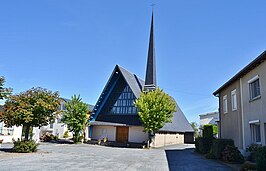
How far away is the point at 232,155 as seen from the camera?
41.6 feet

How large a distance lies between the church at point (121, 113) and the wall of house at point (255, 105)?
1484 centimetres

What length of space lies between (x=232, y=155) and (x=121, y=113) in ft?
58.7

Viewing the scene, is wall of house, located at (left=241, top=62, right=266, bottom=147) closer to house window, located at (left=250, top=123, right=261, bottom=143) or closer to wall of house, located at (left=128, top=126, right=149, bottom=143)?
house window, located at (left=250, top=123, right=261, bottom=143)

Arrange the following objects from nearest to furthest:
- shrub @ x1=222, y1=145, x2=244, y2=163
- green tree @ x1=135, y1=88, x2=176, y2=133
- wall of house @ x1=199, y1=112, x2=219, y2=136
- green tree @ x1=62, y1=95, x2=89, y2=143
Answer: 1. shrub @ x1=222, y1=145, x2=244, y2=163
2. green tree @ x1=135, y1=88, x2=176, y2=133
3. green tree @ x1=62, y1=95, x2=89, y2=143
4. wall of house @ x1=199, y1=112, x2=219, y2=136

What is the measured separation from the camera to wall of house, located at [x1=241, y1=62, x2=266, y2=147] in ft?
36.9

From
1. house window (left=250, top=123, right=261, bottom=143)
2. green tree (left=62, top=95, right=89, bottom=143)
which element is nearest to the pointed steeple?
green tree (left=62, top=95, right=89, bottom=143)

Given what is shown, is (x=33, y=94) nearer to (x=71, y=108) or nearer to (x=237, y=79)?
(x=71, y=108)

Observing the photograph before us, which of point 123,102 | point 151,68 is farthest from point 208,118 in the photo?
point 123,102

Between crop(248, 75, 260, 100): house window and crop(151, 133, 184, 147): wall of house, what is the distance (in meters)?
14.3

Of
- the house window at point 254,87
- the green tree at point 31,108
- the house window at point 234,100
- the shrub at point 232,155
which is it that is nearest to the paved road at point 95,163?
the shrub at point 232,155

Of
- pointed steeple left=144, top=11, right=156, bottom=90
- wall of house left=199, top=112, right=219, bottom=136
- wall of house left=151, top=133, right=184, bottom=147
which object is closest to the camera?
wall of house left=151, top=133, right=184, bottom=147

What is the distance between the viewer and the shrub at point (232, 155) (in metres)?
12.6

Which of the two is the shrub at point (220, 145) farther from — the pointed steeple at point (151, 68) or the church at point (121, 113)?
the pointed steeple at point (151, 68)

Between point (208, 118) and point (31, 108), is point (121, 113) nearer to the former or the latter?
point (31, 108)
